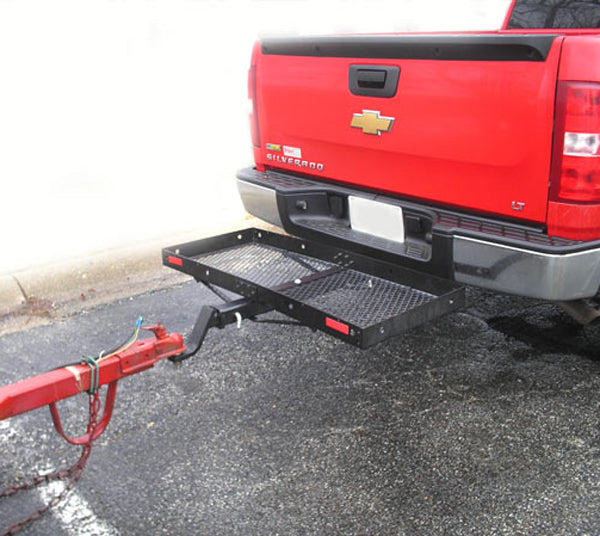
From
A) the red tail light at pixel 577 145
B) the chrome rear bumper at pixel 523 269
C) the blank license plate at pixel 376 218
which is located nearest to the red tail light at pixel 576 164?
the red tail light at pixel 577 145

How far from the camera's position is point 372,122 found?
11.4 feet

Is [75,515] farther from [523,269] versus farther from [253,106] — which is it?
[253,106]

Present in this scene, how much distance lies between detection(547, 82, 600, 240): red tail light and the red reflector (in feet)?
3.17

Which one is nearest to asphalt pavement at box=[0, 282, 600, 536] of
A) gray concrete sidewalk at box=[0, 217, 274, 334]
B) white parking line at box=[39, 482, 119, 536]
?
white parking line at box=[39, 482, 119, 536]

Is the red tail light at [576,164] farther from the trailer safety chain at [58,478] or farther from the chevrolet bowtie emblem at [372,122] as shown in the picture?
the trailer safety chain at [58,478]

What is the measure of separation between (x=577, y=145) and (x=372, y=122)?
1.00 m

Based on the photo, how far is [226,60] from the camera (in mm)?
9195

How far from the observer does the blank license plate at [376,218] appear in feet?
11.4

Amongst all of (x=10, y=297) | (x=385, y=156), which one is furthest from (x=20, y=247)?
(x=385, y=156)

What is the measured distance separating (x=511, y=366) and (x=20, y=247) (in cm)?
385

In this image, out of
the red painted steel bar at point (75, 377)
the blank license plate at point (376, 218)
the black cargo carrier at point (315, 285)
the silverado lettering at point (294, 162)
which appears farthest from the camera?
the silverado lettering at point (294, 162)

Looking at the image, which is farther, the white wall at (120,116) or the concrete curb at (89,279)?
the white wall at (120,116)

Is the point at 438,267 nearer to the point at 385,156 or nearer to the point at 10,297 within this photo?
the point at 385,156

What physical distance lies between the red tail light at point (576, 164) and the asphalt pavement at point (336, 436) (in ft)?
3.30
